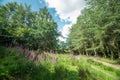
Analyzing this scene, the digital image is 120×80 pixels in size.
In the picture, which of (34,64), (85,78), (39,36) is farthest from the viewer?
(39,36)

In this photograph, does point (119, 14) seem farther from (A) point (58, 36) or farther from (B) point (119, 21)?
(A) point (58, 36)

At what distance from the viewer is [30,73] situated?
412cm

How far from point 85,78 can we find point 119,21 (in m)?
15.7

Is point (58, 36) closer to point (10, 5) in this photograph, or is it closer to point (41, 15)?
point (41, 15)

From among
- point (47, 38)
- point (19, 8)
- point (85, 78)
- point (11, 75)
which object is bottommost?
point (85, 78)

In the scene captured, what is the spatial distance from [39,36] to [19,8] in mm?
13090


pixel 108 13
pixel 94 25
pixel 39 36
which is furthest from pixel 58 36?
pixel 108 13

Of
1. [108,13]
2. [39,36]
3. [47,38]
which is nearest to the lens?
[108,13]

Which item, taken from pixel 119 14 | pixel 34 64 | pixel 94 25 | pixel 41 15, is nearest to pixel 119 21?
pixel 119 14

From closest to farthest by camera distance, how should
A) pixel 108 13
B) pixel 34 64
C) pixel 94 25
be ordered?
pixel 34 64, pixel 108 13, pixel 94 25

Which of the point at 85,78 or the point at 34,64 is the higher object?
the point at 34,64

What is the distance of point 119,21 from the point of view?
18.4 meters

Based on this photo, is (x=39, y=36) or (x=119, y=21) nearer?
(x=119, y=21)

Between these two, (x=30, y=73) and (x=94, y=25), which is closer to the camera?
(x=30, y=73)
